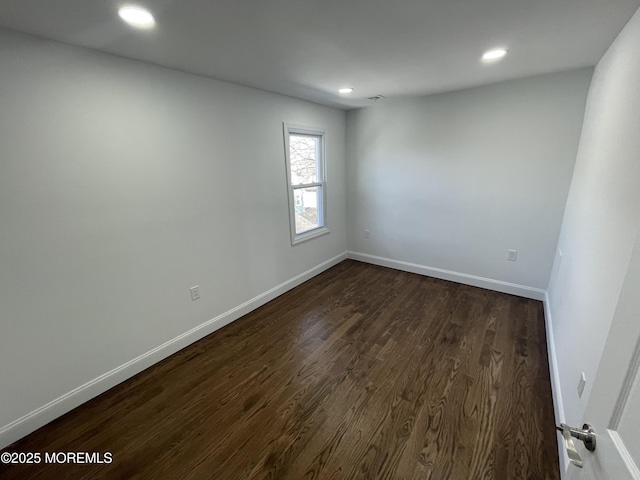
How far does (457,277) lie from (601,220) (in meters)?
2.20

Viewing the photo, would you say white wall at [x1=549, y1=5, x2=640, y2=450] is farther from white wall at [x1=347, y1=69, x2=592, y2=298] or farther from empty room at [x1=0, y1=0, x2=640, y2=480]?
white wall at [x1=347, y1=69, x2=592, y2=298]

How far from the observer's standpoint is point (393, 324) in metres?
2.74

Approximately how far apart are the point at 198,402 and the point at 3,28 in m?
2.36

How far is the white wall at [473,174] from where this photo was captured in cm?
273

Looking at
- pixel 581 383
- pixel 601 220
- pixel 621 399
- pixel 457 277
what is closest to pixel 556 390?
pixel 581 383

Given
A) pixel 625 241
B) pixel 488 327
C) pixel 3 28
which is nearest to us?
pixel 625 241

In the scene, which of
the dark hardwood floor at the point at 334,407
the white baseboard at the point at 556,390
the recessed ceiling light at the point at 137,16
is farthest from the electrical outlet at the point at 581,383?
the recessed ceiling light at the point at 137,16

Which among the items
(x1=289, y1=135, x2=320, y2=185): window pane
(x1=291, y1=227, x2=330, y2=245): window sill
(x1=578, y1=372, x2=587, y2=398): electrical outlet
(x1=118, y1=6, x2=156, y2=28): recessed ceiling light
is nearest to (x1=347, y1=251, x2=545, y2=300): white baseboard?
(x1=291, y1=227, x2=330, y2=245): window sill

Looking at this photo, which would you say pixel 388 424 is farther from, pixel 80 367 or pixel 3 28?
pixel 3 28

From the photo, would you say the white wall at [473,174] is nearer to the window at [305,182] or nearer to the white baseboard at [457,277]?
the white baseboard at [457,277]

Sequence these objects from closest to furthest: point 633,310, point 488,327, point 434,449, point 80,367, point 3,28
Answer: point 633,310 → point 3,28 → point 434,449 → point 80,367 → point 488,327

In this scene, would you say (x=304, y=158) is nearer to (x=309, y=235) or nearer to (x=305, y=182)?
(x=305, y=182)

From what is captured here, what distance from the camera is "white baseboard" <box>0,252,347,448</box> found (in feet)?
5.45

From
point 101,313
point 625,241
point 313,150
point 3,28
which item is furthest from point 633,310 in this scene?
point 313,150
